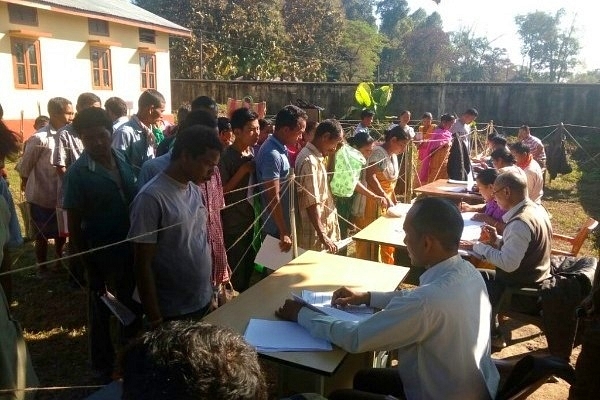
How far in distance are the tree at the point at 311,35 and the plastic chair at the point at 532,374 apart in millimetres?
24203

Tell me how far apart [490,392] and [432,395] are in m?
0.23

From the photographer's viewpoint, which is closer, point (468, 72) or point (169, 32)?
point (169, 32)

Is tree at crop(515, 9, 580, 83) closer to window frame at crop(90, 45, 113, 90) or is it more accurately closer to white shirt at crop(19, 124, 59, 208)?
window frame at crop(90, 45, 113, 90)

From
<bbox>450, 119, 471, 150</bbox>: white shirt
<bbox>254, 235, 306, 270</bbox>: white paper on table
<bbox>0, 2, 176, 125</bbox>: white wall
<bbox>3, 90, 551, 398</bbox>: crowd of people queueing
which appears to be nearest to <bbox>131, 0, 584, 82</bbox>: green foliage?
<bbox>0, 2, 176, 125</bbox>: white wall

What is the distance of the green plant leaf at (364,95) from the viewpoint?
14.1 metres

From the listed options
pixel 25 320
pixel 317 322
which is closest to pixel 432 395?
pixel 317 322

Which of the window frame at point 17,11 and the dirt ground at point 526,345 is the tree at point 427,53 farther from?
the dirt ground at point 526,345

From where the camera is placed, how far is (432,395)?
1.87 m

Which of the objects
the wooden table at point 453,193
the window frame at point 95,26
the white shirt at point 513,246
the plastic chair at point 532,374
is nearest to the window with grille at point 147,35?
the window frame at point 95,26

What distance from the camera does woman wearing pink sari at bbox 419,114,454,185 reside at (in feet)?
26.5

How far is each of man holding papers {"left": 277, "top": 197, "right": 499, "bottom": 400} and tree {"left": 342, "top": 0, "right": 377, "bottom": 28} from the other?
161 ft

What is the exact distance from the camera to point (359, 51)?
38.5 meters

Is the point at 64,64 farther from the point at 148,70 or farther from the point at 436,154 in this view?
the point at 436,154

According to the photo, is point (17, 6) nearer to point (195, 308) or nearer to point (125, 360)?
point (195, 308)
